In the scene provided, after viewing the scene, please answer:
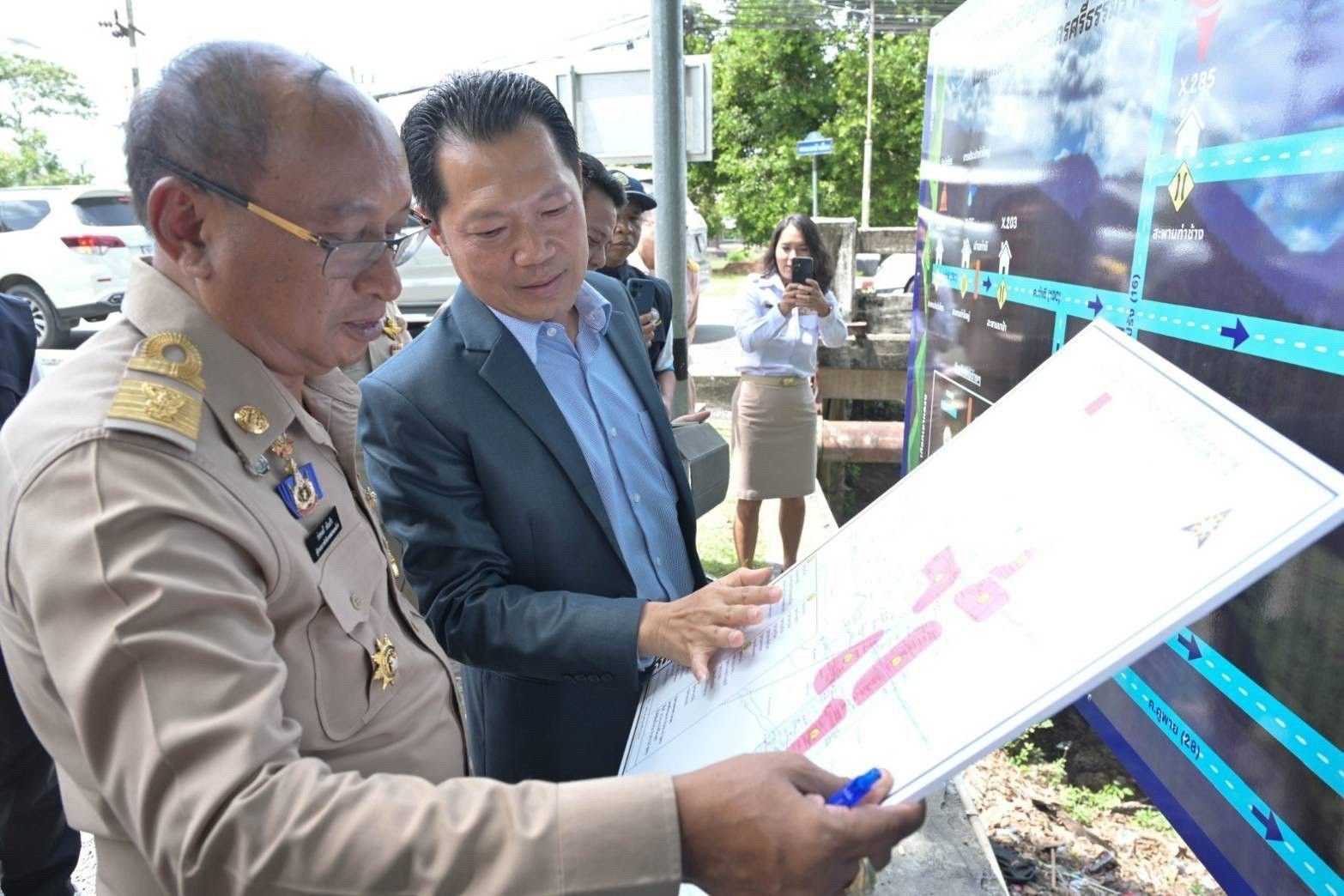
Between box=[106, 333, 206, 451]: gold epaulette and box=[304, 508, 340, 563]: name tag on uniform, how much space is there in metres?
0.22

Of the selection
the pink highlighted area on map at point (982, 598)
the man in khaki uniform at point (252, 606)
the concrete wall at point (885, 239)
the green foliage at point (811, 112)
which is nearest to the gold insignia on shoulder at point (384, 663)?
the man in khaki uniform at point (252, 606)

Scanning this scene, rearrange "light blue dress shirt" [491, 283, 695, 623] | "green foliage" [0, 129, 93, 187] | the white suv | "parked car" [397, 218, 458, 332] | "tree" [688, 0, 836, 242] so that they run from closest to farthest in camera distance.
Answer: "light blue dress shirt" [491, 283, 695, 623] → the white suv → "parked car" [397, 218, 458, 332] → "tree" [688, 0, 836, 242] → "green foliage" [0, 129, 93, 187]

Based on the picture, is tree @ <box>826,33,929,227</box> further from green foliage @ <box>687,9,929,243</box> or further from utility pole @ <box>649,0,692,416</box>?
utility pole @ <box>649,0,692,416</box>

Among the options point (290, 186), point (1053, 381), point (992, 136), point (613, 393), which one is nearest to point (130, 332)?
point (290, 186)

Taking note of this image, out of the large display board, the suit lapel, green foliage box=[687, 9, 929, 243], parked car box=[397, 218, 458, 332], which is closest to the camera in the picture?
the large display board

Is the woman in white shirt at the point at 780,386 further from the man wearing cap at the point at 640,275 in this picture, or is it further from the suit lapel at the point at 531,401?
the suit lapel at the point at 531,401

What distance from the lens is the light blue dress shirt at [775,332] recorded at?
4734 mm

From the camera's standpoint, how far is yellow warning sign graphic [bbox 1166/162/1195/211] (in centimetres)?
161

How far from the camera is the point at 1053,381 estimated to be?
117 centimetres

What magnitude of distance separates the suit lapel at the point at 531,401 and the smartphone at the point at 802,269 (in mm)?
3206

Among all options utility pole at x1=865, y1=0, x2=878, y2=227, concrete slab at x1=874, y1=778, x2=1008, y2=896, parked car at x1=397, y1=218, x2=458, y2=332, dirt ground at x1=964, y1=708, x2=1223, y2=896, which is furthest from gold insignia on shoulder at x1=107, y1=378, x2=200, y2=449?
utility pole at x1=865, y1=0, x2=878, y2=227

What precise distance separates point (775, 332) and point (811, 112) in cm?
2035

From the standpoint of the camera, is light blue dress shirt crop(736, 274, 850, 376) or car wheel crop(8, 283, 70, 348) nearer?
light blue dress shirt crop(736, 274, 850, 376)

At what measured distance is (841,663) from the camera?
1104 millimetres
